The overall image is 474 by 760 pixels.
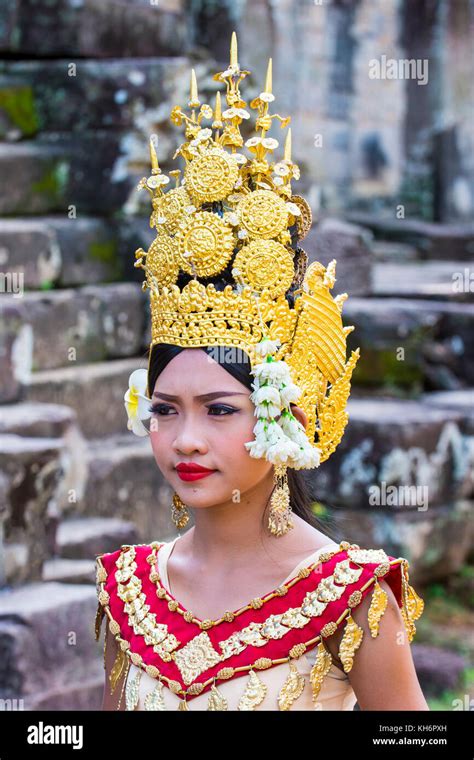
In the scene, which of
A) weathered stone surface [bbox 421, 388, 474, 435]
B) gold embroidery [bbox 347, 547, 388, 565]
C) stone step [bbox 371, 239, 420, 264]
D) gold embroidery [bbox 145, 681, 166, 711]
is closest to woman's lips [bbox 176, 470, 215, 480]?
gold embroidery [bbox 347, 547, 388, 565]

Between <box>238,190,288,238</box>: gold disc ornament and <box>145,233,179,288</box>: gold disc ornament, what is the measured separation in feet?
0.55

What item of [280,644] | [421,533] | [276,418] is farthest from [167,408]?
[421,533]

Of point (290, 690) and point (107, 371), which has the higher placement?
point (107, 371)

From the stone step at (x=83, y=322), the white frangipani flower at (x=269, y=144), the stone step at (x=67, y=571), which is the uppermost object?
the white frangipani flower at (x=269, y=144)

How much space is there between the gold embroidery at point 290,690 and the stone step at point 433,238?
30.9ft

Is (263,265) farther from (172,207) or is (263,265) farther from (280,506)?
(280,506)

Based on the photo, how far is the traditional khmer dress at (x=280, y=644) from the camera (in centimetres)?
282

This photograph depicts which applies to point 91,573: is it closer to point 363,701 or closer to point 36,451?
point 36,451

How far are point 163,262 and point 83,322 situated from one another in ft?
12.4

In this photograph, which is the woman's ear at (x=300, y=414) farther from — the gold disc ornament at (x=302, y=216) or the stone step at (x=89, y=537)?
the stone step at (x=89, y=537)


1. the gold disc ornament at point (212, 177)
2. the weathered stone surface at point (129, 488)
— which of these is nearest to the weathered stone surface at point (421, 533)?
the weathered stone surface at point (129, 488)

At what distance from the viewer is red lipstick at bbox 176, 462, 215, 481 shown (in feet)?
9.20

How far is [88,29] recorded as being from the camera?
7.13m

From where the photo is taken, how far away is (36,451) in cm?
532
